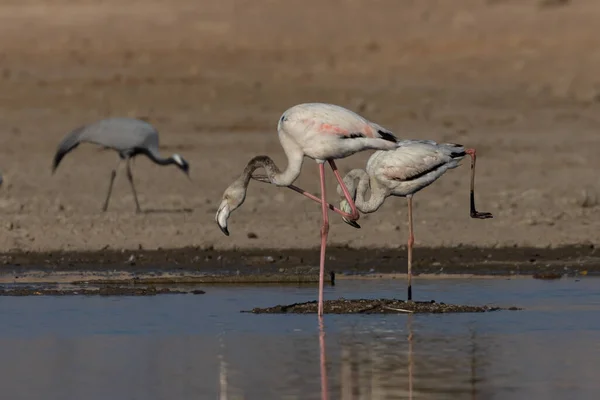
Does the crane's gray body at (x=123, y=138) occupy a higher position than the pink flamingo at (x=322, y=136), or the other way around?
the crane's gray body at (x=123, y=138)

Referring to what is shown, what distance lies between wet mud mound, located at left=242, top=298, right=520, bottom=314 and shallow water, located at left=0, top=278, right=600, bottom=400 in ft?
0.44

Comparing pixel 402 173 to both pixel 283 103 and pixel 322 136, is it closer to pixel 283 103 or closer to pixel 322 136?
pixel 322 136

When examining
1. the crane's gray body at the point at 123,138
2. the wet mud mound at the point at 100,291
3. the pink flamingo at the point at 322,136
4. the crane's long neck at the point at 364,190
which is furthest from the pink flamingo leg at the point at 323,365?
the crane's gray body at the point at 123,138

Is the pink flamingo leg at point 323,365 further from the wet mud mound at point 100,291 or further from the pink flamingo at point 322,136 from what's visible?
the wet mud mound at point 100,291

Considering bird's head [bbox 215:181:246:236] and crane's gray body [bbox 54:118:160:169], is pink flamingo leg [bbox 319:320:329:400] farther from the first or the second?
crane's gray body [bbox 54:118:160:169]

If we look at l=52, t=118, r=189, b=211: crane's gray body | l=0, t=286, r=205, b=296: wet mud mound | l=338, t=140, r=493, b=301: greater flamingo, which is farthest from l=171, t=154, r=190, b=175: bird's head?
l=0, t=286, r=205, b=296: wet mud mound

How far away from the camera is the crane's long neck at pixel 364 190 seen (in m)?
11.0

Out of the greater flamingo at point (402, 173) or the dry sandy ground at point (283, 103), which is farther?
the dry sandy ground at point (283, 103)

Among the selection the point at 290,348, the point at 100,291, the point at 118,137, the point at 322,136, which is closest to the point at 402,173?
the point at 322,136

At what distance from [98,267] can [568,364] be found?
5.47m

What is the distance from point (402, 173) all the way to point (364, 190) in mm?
353

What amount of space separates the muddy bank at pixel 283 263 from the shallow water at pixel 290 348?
1.09m

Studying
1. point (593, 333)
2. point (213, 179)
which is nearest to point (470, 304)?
point (593, 333)

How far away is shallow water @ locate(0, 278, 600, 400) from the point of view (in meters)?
7.09
